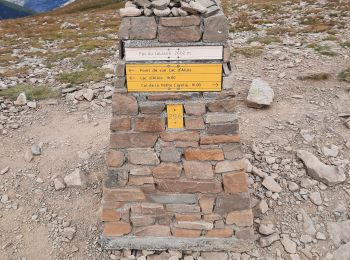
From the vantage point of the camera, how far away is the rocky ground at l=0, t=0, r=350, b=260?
22.2 feet

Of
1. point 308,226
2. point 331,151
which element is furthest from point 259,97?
point 308,226

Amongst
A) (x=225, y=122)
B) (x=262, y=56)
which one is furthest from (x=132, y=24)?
(x=262, y=56)

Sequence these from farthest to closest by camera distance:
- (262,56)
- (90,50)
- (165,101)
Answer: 1. (90,50)
2. (262,56)
3. (165,101)

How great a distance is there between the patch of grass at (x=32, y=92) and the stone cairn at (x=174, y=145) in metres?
6.79

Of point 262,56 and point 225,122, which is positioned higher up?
point 225,122

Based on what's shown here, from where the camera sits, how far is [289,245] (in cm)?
654

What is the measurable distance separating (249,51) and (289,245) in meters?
9.75

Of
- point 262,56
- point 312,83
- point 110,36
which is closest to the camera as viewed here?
point 312,83

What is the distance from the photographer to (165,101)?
536cm

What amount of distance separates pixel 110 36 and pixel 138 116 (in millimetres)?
18966

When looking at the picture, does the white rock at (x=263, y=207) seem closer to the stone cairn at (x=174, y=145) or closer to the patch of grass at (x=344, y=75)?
the stone cairn at (x=174, y=145)

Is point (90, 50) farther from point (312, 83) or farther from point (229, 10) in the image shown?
point (229, 10)

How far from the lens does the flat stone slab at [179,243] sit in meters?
6.44

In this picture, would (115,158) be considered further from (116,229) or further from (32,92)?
(32,92)
